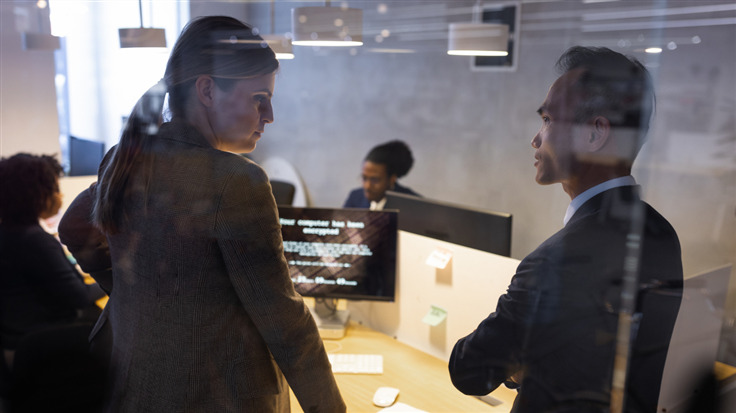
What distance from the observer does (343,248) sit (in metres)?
1.53

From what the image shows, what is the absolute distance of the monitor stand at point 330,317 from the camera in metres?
1.58

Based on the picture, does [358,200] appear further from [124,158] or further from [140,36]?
[124,158]

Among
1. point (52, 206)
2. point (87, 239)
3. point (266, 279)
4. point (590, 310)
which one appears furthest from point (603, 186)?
point (52, 206)

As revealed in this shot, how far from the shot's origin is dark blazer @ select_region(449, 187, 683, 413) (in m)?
0.79

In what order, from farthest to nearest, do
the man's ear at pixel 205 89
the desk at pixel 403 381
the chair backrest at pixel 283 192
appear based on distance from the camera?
the chair backrest at pixel 283 192
the desk at pixel 403 381
the man's ear at pixel 205 89

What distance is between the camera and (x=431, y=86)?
3.11m

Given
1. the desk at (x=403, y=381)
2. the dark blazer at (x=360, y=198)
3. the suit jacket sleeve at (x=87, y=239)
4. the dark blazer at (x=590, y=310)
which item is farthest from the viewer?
the dark blazer at (x=360, y=198)

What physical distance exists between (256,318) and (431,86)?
8.02 feet

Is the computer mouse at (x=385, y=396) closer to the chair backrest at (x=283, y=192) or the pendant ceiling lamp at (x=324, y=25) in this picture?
the pendant ceiling lamp at (x=324, y=25)

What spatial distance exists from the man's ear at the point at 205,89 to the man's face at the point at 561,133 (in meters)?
0.57

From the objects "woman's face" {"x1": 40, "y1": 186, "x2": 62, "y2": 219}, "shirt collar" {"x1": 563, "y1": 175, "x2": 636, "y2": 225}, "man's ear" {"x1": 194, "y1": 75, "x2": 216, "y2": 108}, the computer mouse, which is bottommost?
the computer mouse

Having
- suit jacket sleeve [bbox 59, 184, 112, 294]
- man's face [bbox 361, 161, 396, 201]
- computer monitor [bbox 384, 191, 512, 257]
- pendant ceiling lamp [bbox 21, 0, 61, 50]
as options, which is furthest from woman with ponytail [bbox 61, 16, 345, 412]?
man's face [bbox 361, 161, 396, 201]

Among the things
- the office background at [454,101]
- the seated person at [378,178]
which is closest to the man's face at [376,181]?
the seated person at [378,178]

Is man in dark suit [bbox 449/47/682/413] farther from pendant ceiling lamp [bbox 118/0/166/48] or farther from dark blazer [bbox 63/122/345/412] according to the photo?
pendant ceiling lamp [bbox 118/0/166/48]
